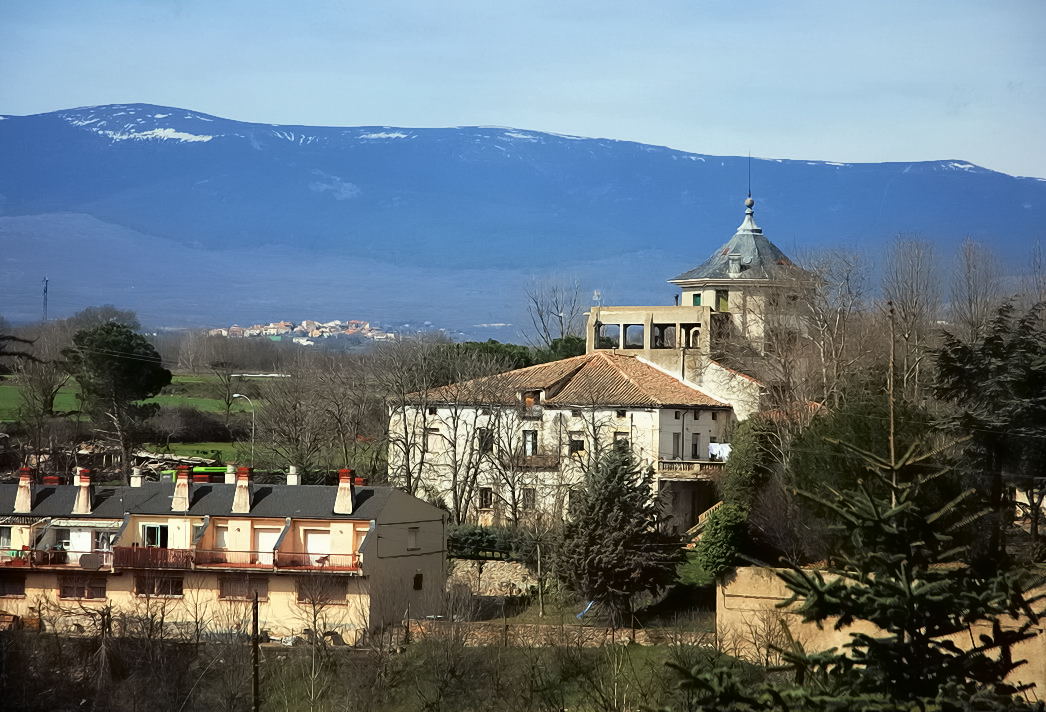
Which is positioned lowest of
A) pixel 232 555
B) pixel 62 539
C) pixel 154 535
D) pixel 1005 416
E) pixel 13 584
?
pixel 13 584

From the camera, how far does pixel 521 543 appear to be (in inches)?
1833

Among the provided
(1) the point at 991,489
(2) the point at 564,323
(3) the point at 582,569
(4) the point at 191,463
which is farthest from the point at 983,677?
(2) the point at 564,323

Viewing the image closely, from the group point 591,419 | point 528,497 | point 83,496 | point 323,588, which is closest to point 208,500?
point 83,496

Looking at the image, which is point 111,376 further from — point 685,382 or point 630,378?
point 685,382

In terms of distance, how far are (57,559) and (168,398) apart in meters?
45.1

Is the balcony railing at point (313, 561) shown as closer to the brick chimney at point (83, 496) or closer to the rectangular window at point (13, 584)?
the brick chimney at point (83, 496)

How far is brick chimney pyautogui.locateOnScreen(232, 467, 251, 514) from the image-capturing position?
4459cm

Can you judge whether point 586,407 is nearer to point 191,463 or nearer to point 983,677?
point 191,463

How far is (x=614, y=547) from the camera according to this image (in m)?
41.0

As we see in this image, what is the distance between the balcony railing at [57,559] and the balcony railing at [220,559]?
1.72 feet

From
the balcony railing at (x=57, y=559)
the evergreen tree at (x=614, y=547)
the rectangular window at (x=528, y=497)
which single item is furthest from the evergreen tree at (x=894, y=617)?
the rectangular window at (x=528, y=497)

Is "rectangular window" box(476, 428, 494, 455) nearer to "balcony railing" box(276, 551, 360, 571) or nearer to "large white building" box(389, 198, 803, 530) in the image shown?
"large white building" box(389, 198, 803, 530)

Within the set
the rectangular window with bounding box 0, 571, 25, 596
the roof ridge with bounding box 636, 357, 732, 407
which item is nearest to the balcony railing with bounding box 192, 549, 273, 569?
the rectangular window with bounding box 0, 571, 25, 596

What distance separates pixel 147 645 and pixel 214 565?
5114mm
